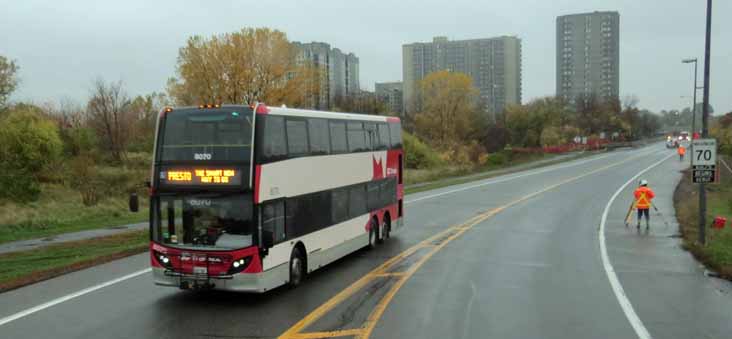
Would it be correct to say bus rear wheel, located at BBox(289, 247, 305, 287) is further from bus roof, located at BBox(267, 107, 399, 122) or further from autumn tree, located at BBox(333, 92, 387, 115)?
autumn tree, located at BBox(333, 92, 387, 115)

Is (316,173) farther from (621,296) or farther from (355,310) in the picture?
→ (621,296)

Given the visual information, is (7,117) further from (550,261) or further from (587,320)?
(587,320)

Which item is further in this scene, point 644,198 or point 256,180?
point 644,198

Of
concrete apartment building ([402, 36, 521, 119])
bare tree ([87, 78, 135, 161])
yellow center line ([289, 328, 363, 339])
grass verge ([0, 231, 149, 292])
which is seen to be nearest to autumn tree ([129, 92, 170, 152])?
bare tree ([87, 78, 135, 161])

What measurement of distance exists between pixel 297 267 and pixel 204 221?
94.7 inches

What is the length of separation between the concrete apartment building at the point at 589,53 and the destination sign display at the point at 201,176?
18852 cm

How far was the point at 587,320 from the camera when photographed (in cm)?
1015

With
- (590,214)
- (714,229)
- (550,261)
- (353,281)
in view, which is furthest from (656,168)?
(353,281)

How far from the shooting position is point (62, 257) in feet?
55.6

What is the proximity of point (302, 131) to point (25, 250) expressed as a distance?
10.2 meters

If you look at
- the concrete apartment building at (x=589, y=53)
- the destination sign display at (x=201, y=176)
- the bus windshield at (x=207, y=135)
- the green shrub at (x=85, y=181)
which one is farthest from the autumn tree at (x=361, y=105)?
the concrete apartment building at (x=589, y=53)

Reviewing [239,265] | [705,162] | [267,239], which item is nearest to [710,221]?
[705,162]

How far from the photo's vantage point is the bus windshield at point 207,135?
437 inches

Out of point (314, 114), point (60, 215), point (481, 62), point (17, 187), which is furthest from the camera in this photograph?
point (481, 62)
